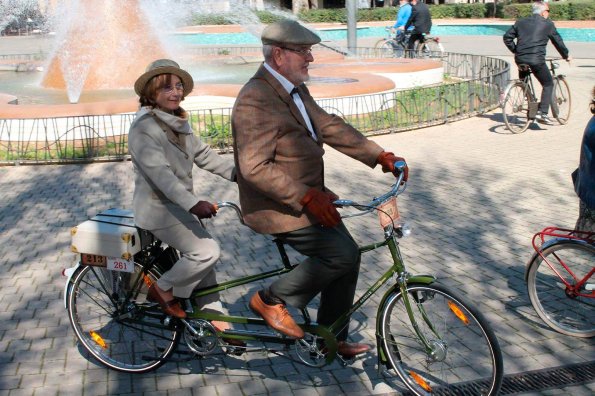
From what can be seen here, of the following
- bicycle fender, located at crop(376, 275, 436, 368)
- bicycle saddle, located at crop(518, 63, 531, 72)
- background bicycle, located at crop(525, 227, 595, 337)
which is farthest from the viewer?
bicycle saddle, located at crop(518, 63, 531, 72)

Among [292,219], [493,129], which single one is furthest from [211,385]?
[493,129]

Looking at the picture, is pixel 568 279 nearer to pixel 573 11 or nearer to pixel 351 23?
pixel 351 23

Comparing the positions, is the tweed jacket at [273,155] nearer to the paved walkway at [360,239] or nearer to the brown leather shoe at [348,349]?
the brown leather shoe at [348,349]

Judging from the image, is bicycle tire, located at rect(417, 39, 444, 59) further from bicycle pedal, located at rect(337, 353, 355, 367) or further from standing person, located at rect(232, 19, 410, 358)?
standing person, located at rect(232, 19, 410, 358)

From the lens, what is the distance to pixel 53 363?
430 cm

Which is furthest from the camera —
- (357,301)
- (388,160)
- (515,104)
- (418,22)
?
(418,22)

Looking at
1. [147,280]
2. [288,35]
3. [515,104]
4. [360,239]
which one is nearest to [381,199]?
[288,35]

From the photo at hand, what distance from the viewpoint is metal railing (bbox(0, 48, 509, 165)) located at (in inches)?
413

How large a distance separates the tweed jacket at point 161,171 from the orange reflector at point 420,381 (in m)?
1.42

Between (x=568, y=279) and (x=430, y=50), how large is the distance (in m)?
16.4

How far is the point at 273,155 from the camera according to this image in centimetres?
347

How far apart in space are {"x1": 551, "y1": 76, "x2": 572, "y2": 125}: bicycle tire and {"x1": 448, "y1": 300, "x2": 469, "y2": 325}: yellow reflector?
29.0ft

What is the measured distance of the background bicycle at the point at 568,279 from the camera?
14.6 ft

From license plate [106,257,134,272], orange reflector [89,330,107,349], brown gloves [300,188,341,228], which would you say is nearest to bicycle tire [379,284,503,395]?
brown gloves [300,188,341,228]
